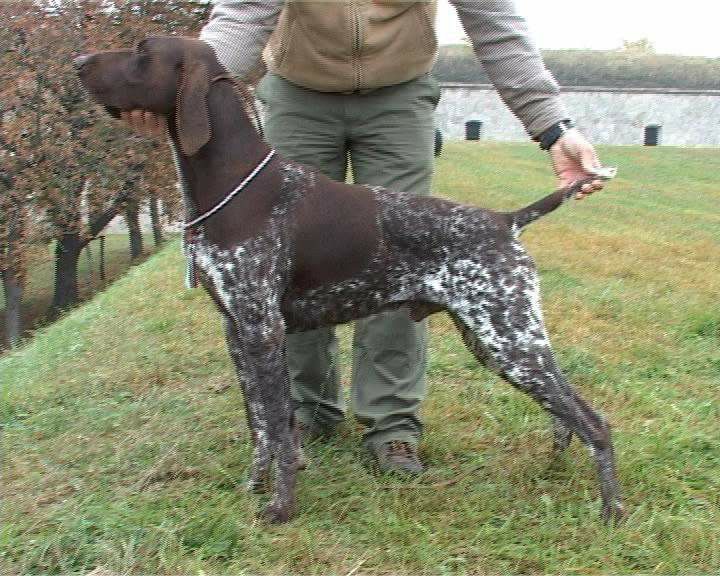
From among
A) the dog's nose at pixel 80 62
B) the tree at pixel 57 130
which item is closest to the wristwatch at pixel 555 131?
the dog's nose at pixel 80 62

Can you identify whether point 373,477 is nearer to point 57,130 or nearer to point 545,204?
point 545,204

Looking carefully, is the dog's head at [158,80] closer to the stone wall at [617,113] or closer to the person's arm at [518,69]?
the person's arm at [518,69]

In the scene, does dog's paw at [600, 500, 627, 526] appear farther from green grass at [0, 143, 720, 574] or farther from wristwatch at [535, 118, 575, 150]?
wristwatch at [535, 118, 575, 150]

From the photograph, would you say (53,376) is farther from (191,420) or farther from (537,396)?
(537,396)

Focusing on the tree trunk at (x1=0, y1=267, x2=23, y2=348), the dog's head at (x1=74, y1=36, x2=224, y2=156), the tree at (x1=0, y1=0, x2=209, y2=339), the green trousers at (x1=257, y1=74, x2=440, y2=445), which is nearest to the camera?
the dog's head at (x1=74, y1=36, x2=224, y2=156)

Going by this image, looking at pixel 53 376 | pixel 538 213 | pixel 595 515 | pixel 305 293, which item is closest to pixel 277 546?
pixel 305 293

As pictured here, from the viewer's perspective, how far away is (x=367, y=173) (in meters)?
4.11

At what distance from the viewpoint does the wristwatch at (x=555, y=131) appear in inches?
145

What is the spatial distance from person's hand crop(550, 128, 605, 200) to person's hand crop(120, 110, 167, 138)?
5.50 ft

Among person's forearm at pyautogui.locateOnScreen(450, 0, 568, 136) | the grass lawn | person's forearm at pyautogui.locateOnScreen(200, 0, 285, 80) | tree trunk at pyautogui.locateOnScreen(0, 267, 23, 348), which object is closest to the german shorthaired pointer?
person's forearm at pyautogui.locateOnScreen(200, 0, 285, 80)

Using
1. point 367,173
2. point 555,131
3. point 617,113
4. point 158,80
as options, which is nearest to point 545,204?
point 555,131

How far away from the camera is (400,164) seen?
159 inches

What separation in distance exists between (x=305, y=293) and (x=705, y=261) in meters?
7.48

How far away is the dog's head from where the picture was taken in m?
3.25
